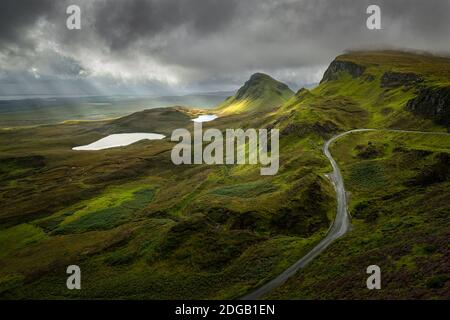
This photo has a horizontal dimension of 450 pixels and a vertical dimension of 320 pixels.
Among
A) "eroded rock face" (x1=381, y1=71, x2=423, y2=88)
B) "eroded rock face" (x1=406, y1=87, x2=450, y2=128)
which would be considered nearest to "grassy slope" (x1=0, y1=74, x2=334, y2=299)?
"eroded rock face" (x1=406, y1=87, x2=450, y2=128)

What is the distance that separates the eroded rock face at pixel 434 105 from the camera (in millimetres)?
115125

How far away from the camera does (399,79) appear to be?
184m

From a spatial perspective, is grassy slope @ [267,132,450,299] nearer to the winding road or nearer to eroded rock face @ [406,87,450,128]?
the winding road

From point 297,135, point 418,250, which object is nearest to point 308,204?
point 418,250

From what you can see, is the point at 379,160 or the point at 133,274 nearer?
the point at 133,274

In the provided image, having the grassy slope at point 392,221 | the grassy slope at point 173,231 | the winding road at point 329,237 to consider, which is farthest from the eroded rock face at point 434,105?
the winding road at point 329,237

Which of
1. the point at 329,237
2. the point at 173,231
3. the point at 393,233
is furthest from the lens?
the point at 173,231

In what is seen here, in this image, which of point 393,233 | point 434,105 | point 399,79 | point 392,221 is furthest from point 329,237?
point 399,79

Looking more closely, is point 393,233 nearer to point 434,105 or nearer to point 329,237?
point 329,237

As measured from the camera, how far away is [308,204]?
75.8 metres

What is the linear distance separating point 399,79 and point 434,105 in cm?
6990

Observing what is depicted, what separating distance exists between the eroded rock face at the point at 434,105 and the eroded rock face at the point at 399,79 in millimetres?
42395

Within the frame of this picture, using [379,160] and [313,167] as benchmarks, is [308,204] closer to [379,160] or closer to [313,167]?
[313,167]

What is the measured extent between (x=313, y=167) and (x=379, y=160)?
18.9 meters
